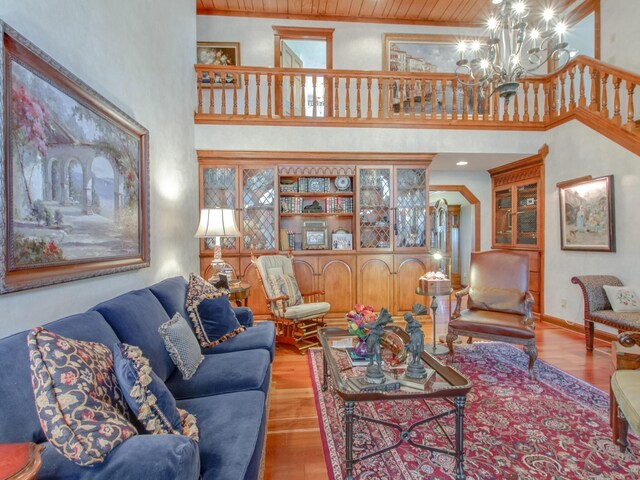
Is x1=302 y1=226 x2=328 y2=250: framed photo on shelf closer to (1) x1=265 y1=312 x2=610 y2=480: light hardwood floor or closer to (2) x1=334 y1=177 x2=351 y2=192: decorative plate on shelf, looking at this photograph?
(2) x1=334 y1=177 x2=351 y2=192: decorative plate on shelf

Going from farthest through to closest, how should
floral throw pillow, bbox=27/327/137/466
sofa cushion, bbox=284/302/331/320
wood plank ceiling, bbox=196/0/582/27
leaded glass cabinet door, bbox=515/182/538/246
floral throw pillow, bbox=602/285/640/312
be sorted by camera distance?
wood plank ceiling, bbox=196/0/582/27 < leaded glass cabinet door, bbox=515/182/538/246 < sofa cushion, bbox=284/302/331/320 < floral throw pillow, bbox=602/285/640/312 < floral throw pillow, bbox=27/327/137/466

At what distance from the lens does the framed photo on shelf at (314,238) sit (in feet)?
Answer: 15.8

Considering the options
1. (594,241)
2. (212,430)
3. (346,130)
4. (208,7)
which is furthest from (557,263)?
(208,7)

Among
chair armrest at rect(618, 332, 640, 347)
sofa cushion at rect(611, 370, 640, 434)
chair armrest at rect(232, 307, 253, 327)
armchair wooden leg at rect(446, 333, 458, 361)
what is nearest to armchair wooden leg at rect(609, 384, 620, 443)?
sofa cushion at rect(611, 370, 640, 434)

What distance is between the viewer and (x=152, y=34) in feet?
9.50

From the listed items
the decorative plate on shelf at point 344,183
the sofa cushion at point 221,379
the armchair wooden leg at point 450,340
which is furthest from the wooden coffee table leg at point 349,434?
the decorative plate on shelf at point 344,183

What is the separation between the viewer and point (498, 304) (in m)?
3.40

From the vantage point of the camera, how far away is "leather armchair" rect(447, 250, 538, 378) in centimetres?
294

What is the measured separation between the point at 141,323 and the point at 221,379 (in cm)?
53

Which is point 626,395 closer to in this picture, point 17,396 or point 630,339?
point 630,339

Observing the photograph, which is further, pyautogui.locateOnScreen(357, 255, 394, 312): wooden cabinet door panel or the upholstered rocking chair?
pyautogui.locateOnScreen(357, 255, 394, 312): wooden cabinet door panel

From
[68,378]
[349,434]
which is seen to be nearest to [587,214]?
[349,434]

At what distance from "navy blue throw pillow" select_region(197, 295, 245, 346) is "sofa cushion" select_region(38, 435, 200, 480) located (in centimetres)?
143

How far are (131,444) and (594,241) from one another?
4.82 metres
